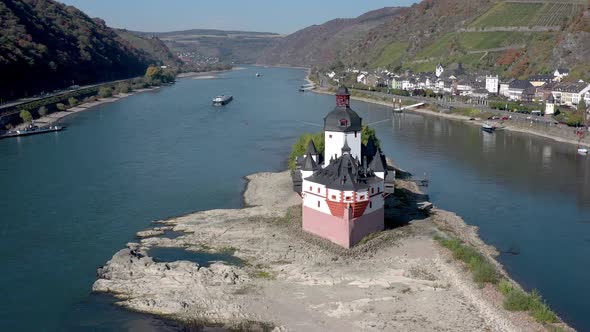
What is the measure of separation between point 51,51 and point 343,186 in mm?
62445

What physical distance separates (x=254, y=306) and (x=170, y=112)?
150ft

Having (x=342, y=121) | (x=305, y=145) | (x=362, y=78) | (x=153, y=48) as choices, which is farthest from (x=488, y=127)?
(x=153, y=48)

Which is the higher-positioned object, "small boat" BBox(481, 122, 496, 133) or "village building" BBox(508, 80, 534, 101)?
"village building" BBox(508, 80, 534, 101)

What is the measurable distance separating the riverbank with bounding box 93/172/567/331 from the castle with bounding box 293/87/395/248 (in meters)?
0.52

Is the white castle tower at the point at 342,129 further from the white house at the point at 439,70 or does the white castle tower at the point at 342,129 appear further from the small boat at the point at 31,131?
the white house at the point at 439,70

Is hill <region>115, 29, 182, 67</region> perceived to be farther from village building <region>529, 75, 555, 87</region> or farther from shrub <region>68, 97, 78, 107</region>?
village building <region>529, 75, 555, 87</region>

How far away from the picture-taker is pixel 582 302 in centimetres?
1648

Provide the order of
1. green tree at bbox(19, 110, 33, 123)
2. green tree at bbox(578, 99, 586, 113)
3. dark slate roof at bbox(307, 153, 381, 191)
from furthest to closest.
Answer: green tree at bbox(19, 110, 33, 123)
green tree at bbox(578, 99, 586, 113)
dark slate roof at bbox(307, 153, 381, 191)

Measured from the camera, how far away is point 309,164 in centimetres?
2105

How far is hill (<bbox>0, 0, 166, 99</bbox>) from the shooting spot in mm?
59619

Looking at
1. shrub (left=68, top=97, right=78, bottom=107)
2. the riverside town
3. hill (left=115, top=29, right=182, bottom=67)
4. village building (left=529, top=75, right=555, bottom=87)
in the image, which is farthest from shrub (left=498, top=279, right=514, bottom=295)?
hill (left=115, top=29, right=182, bottom=67)

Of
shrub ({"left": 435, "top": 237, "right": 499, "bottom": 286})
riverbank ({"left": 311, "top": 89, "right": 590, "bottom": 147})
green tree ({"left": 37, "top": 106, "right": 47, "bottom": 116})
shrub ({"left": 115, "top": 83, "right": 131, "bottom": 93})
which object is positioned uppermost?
shrub ({"left": 115, "top": 83, "right": 131, "bottom": 93})

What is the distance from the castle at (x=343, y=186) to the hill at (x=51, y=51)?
4342 centimetres

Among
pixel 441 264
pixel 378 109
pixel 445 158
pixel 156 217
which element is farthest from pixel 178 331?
pixel 378 109
